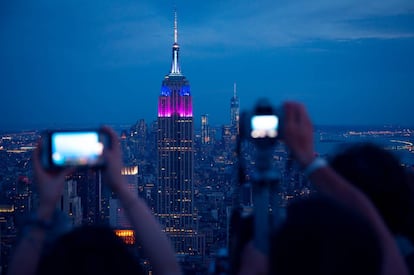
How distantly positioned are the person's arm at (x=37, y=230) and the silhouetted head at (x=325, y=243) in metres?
0.56

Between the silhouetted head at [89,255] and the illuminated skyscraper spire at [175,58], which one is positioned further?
the illuminated skyscraper spire at [175,58]

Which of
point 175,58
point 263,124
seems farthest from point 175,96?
point 263,124

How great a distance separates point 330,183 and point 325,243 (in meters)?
0.31

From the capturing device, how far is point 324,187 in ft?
3.20

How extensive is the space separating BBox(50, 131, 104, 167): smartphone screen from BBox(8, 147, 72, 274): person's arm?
5 centimetres

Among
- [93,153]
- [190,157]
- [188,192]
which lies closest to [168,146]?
[190,157]

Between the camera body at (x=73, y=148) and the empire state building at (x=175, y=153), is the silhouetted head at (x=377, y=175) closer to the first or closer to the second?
the camera body at (x=73, y=148)

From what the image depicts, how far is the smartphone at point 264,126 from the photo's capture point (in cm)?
104

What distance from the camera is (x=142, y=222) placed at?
1103mm

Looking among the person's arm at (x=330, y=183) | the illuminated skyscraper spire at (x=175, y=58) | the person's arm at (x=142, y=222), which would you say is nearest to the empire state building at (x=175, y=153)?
the illuminated skyscraper spire at (x=175, y=58)

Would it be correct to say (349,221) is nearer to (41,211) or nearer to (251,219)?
(251,219)

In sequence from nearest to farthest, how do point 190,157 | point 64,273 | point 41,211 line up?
1. point 64,273
2. point 41,211
3. point 190,157

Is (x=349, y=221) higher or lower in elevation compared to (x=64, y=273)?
higher

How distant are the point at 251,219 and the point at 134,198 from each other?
0.27 meters
